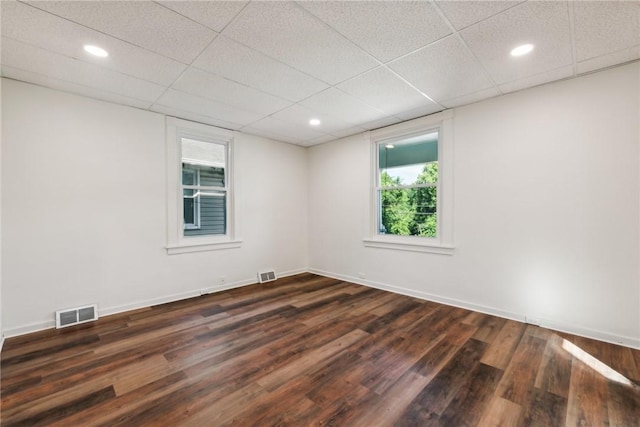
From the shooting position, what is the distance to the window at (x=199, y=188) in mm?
3865

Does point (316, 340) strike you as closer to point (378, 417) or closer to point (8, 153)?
point (378, 417)

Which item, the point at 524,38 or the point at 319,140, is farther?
the point at 319,140

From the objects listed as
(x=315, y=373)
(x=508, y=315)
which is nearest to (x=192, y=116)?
(x=315, y=373)

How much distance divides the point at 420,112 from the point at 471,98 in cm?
64

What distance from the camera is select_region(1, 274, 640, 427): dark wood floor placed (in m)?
1.70

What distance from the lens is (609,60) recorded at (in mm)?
2457

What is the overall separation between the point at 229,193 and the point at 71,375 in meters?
2.96

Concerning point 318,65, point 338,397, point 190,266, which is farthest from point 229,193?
point 338,397

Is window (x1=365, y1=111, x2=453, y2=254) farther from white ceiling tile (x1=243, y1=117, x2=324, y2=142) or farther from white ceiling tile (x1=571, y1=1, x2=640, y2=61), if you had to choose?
white ceiling tile (x1=571, y1=1, x2=640, y2=61)

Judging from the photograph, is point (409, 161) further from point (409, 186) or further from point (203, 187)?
point (203, 187)

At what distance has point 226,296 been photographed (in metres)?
4.07

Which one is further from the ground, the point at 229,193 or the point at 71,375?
the point at 229,193

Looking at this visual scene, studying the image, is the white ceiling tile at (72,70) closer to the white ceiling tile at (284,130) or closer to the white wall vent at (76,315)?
the white ceiling tile at (284,130)

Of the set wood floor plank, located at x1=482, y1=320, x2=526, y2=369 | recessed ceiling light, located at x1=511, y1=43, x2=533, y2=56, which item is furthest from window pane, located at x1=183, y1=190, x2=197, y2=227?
recessed ceiling light, located at x1=511, y1=43, x2=533, y2=56
